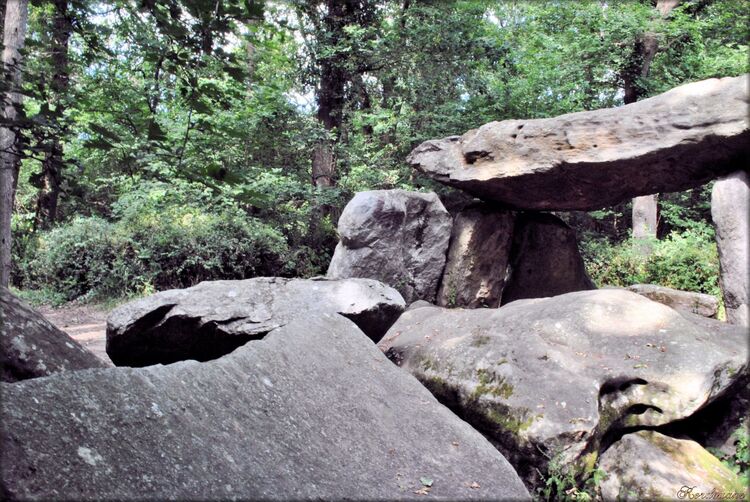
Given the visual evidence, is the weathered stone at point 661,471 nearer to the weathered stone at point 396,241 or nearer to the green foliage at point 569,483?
the green foliage at point 569,483

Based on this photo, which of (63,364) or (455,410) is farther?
(455,410)

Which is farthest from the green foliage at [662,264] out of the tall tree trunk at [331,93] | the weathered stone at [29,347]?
the weathered stone at [29,347]

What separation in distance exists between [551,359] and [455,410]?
0.87 metres

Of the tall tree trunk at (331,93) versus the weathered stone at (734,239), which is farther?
the tall tree trunk at (331,93)

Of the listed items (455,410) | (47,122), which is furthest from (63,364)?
(455,410)

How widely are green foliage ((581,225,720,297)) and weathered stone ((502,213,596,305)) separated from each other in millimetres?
1939

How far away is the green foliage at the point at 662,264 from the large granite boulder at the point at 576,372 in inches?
195

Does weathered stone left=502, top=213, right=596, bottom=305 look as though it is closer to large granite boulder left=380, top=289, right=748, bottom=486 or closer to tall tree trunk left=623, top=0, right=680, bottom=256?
large granite boulder left=380, top=289, right=748, bottom=486

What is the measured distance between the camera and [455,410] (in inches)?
175

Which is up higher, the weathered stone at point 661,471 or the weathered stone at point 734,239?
the weathered stone at point 734,239

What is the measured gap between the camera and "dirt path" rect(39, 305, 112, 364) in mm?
6684

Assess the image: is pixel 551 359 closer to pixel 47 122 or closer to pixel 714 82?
pixel 47 122

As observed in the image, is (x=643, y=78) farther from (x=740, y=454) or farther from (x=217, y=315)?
(x=217, y=315)

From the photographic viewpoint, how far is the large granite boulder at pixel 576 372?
3.89 metres
